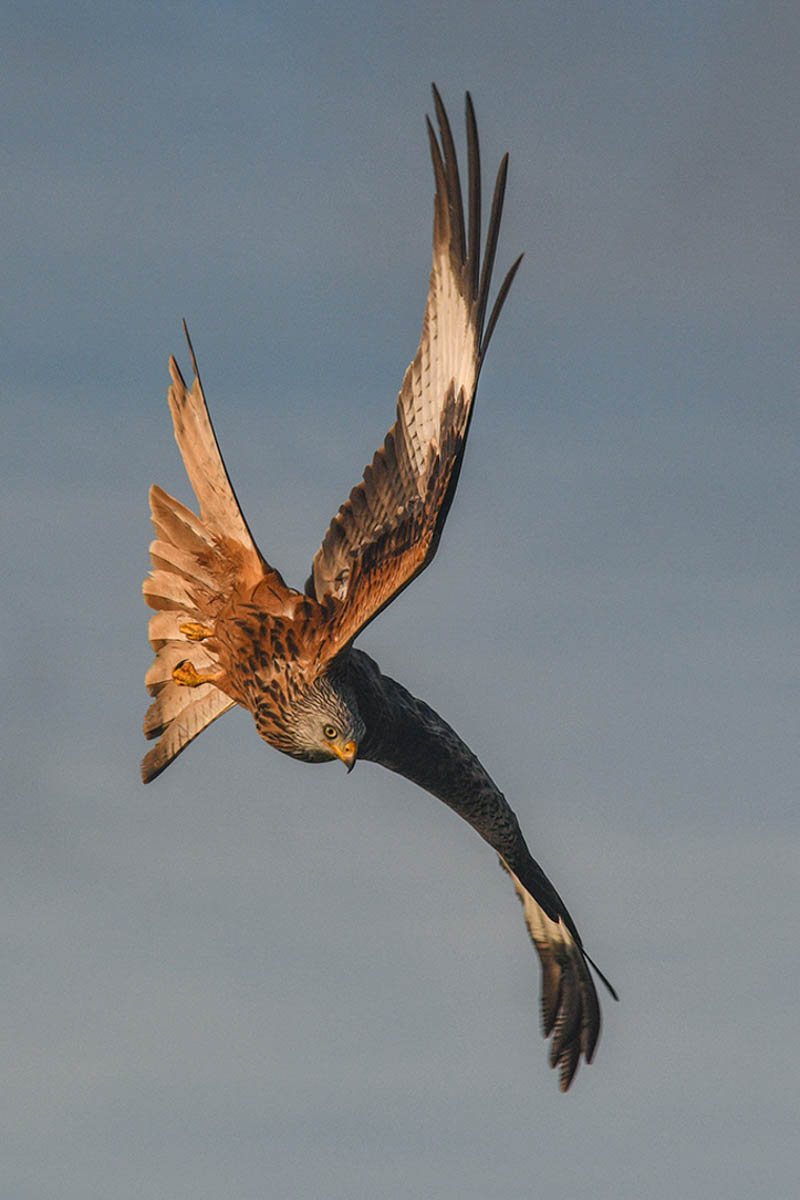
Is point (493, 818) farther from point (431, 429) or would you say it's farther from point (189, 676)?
point (431, 429)

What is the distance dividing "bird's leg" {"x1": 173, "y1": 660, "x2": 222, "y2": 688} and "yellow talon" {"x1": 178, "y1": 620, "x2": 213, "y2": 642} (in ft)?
0.82

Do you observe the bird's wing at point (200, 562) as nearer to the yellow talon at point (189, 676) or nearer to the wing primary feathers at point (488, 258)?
the yellow talon at point (189, 676)

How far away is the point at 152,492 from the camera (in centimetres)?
1260

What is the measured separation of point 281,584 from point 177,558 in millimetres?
874

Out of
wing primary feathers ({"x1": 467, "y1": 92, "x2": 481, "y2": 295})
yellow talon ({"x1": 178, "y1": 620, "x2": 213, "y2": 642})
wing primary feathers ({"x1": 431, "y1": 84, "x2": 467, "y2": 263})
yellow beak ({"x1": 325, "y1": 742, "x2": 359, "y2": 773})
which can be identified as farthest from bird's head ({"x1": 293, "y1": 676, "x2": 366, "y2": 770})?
wing primary feathers ({"x1": 431, "y1": 84, "x2": 467, "y2": 263})

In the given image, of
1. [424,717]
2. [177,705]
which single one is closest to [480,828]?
[424,717]

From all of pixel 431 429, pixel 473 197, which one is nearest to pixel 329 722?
pixel 431 429

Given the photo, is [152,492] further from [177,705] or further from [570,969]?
[570,969]

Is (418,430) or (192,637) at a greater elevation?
(418,430)

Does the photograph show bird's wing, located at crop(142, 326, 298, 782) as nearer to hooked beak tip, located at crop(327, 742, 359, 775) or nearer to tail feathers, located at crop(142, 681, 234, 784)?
tail feathers, located at crop(142, 681, 234, 784)

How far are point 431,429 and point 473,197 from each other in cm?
134

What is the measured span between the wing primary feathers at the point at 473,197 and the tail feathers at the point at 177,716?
3.46 m

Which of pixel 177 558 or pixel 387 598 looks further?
pixel 177 558

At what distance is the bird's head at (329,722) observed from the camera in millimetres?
11461
